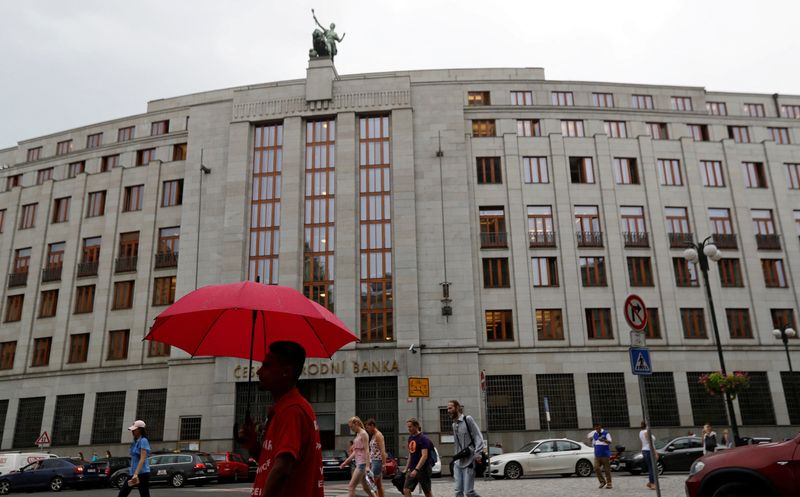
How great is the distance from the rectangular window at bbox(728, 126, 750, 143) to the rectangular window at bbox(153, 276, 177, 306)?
38.9m

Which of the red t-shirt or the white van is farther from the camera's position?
the white van

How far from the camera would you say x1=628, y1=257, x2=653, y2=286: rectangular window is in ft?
119

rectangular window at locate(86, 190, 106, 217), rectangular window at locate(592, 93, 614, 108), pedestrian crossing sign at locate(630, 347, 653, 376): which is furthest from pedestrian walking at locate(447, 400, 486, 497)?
rectangular window at locate(86, 190, 106, 217)

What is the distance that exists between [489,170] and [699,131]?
15115 mm

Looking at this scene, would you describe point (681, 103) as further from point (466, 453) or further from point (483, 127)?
point (466, 453)

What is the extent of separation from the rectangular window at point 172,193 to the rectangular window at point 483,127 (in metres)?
20.5

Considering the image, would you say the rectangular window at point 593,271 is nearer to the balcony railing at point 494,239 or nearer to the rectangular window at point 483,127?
the balcony railing at point 494,239

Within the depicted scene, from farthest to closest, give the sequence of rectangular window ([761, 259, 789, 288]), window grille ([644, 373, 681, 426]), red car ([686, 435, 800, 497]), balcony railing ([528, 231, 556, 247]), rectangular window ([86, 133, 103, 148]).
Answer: rectangular window ([86, 133, 103, 148]) → rectangular window ([761, 259, 789, 288]) → balcony railing ([528, 231, 556, 247]) → window grille ([644, 373, 681, 426]) → red car ([686, 435, 800, 497])

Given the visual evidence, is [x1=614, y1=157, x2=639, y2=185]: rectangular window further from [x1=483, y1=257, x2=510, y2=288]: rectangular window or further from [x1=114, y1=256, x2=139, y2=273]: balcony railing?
[x1=114, y1=256, x2=139, y2=273]: balcony railing

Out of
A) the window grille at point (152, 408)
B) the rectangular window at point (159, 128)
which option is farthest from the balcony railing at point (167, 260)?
Result: the rectangular window at point (159, 128)

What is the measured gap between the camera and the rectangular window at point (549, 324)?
3534cm

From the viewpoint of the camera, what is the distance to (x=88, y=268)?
40875 millimetres

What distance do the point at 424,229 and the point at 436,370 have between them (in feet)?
28.4

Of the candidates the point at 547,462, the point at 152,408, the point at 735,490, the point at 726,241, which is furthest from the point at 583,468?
the point at 152,408
